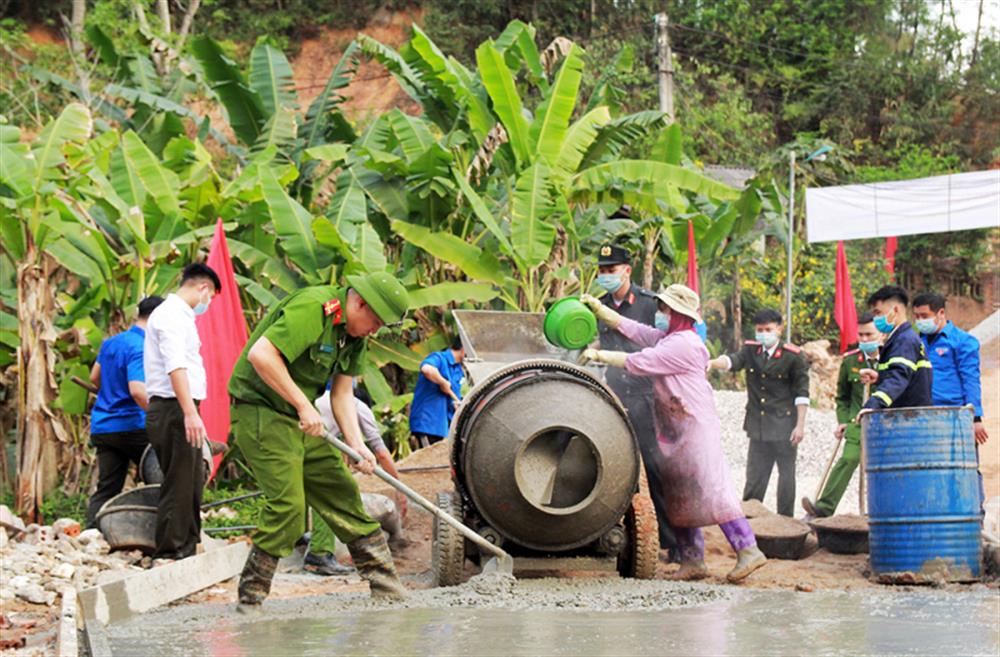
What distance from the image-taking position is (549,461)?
296 inches

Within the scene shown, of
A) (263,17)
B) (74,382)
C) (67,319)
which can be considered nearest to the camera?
(74,382)

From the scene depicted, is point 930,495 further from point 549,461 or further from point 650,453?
point 549,461

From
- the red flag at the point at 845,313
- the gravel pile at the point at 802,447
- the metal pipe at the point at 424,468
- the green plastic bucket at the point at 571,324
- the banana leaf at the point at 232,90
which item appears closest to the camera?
the green plastic bucket at the point at 571,324

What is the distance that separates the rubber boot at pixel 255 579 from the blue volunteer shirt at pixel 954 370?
17.7 ft

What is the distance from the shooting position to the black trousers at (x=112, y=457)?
372 inches

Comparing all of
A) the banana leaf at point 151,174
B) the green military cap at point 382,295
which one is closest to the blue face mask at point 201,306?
the green military cap at point 382,295

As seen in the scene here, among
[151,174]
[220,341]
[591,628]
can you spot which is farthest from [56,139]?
[591,628]

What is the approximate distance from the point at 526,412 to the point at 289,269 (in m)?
7.19

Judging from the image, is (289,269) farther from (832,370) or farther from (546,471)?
(832,370)

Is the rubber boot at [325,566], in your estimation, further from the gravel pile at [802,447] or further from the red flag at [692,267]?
the gravel pile at [802,447]

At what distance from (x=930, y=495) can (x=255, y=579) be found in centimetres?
415

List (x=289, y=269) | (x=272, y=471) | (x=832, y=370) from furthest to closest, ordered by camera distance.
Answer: (x=832, y=370) < (x=289, y=269) < (x=272, y=471)

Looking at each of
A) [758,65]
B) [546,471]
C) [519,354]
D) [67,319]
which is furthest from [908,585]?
[758,65]

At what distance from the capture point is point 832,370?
25.3 m
